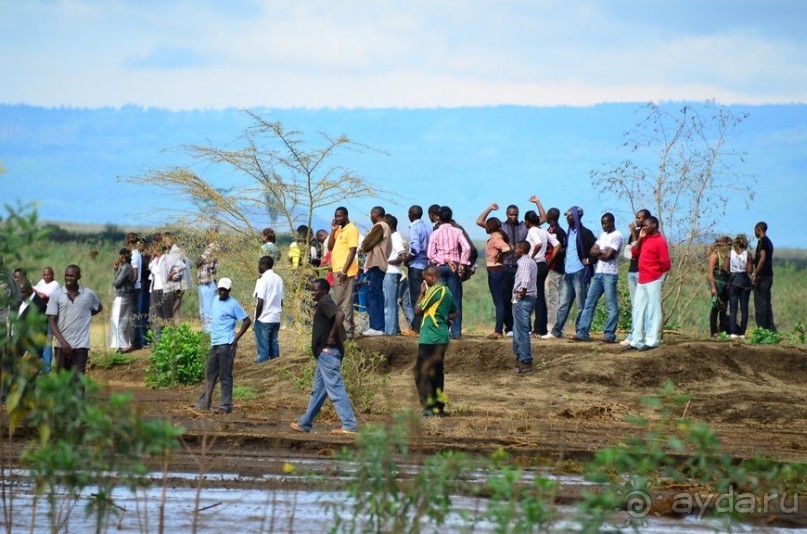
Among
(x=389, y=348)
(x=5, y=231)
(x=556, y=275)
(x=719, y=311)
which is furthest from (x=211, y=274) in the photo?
(x=5, y=231)

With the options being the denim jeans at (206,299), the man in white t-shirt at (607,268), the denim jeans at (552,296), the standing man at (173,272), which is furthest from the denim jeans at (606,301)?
the standing man at (173,272)

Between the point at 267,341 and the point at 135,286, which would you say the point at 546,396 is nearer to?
the point at 267,341

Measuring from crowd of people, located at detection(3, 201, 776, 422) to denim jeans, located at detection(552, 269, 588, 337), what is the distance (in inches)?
0.8

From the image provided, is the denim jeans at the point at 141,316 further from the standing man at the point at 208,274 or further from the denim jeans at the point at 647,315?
the denim jeans at the point at 647,315

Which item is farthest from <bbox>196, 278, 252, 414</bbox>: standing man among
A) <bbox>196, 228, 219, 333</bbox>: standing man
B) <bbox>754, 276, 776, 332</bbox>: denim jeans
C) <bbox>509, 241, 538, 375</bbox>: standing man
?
<bbox>754, 276, 776, 332</bbox>: denim jeans

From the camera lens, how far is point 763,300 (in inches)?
836

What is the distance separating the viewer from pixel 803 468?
28.9 feet

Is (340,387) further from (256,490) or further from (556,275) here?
(556,275)

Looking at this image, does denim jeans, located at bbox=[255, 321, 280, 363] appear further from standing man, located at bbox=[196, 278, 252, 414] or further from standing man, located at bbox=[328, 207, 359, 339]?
standing man, located at bbox=[196, 278, 252, 414]

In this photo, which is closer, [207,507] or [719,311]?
[207,507]

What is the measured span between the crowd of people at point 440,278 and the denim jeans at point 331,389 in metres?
1.71

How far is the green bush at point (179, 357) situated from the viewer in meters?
19.0

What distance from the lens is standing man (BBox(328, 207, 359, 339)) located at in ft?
60.3

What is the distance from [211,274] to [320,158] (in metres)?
2.53
